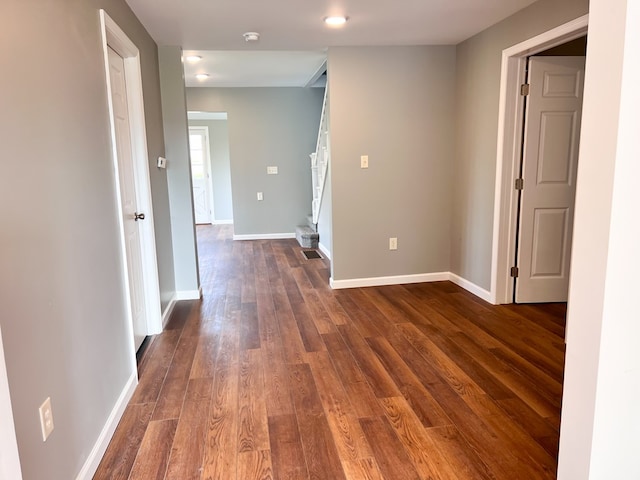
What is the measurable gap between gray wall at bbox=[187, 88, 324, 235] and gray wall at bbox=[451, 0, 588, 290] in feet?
10.6

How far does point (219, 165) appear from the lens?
9.04 metres

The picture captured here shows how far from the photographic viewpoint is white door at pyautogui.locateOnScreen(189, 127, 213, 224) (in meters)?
8.89

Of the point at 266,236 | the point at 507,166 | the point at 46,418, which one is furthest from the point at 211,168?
the point at 46,418

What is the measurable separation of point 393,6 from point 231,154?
4314 mm

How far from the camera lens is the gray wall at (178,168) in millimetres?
3707

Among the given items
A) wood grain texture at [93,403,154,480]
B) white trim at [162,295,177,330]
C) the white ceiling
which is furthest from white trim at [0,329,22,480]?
the white ceiling

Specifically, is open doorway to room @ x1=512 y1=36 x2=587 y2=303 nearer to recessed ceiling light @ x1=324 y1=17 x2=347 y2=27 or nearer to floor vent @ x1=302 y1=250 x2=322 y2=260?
recessed ceiling light @ x1=324 y1=17 x2=347 y2=27

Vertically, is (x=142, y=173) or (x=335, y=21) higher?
(x=335, y=21)

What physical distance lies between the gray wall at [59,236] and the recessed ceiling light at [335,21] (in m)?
1.47

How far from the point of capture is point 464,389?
7.61ft

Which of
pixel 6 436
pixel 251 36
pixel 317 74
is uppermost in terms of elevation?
pixel 317 74

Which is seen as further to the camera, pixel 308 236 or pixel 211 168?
pixel 211 168

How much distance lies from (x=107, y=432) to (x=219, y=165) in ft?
24.9

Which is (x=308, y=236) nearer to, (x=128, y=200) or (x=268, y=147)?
(x=268, y=147)
